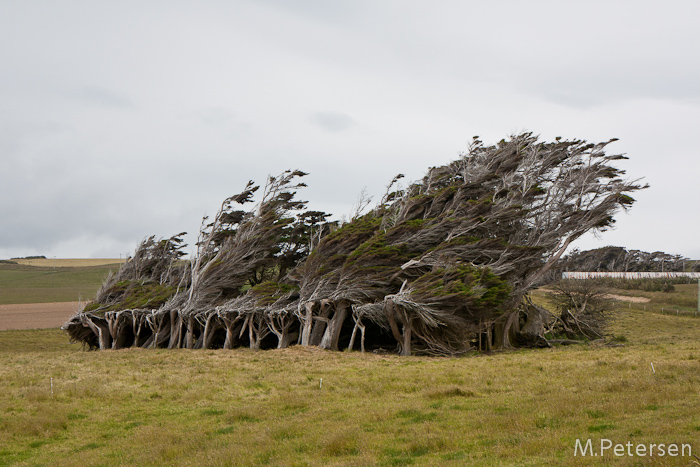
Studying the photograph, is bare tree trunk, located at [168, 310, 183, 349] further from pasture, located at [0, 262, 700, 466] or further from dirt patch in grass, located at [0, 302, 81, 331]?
dirt patch in grass, located at [0, 302, 81, 331]

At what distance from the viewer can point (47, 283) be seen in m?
121

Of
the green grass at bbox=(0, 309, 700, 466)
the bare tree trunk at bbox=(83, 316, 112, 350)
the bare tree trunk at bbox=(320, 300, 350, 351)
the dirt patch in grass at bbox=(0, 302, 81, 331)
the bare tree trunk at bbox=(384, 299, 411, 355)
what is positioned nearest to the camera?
the green grass at bbox=(0, 309, 700, 466)

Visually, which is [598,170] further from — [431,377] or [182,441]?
[182,441]

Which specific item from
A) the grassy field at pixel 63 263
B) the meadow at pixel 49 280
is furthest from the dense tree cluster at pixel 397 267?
the grassy field at pixel 63 263

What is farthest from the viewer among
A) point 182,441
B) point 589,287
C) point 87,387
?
point 589,287

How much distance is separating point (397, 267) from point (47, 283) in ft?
373

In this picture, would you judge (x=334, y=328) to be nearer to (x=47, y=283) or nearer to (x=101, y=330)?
(x=101, y=330)

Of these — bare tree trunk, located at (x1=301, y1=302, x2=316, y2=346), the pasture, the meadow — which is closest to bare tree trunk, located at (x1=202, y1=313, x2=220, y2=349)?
bare tree trunk, located at (x1=301, y1=302, x2=316, y2=346)

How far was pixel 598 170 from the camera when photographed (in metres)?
34.3

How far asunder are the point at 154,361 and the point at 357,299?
10554 mm

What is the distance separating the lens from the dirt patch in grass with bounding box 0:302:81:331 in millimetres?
58250

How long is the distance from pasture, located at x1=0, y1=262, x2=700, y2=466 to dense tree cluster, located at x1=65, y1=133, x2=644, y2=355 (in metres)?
6.64

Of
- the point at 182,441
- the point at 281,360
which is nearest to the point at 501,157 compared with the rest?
the point at 281,360

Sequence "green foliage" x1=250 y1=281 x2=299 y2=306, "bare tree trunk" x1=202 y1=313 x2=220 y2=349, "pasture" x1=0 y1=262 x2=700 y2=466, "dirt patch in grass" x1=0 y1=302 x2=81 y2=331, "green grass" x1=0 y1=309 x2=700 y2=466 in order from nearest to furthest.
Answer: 1. "pasture" x1=0 y1=262 x2=700 y2=466
2. "green grass" x1=0 y1=309 x2=700 y2=466
3. "green foliage" x1=250 y1=281 x2=299 y2=306
4. "bare tree trunk" x1=202 y1=313 x2=220 y2=349
5. "dirt patch in grass" x1=0 y1=302 x2=81 y2=331
